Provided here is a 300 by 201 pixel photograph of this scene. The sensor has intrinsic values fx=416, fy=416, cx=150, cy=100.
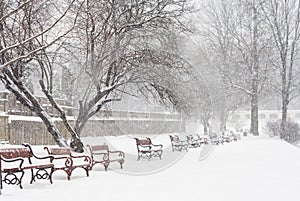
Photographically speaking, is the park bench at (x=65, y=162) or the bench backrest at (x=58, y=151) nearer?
the park bench at (x=65, y=162)

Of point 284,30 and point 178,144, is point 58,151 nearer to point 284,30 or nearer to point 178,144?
point 178,144

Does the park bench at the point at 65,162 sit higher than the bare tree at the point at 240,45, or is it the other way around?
the bare tree at the point at 240,45

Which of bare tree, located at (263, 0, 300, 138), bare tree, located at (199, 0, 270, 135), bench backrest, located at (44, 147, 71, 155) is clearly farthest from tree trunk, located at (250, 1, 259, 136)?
bench backrest, located at (44, 147, 71, 155)

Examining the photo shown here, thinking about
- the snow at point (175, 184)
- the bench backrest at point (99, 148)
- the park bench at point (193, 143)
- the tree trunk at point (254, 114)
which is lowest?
the snow at point (175, 184)

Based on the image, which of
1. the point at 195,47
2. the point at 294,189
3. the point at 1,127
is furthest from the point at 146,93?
the point at 195,47

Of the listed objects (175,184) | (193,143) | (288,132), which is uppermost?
(288,132)

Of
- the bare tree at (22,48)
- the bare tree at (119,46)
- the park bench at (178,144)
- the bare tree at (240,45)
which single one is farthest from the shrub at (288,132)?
the bare tree at (22,48)

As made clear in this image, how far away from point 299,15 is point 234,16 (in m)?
5.04

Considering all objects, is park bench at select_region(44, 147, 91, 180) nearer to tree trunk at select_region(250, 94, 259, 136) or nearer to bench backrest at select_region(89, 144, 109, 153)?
bench backrest at select_region(89, 144, 109, 153)

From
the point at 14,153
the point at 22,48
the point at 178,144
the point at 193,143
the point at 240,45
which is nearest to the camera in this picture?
the point at 14,153

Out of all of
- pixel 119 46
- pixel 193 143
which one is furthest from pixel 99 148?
pixel 193 143

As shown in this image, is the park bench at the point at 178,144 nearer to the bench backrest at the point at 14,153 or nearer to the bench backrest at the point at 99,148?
the bench backrest at the point at 99,148

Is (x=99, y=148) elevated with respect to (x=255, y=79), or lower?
lower

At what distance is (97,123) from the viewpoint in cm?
2509
